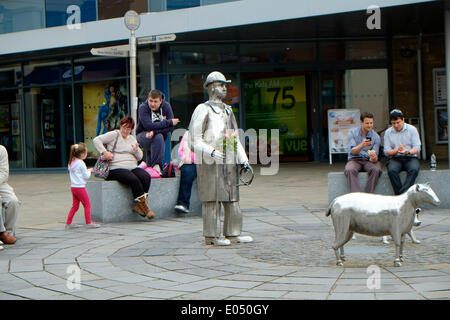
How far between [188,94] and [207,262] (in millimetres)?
13652

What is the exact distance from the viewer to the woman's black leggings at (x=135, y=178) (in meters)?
8.77

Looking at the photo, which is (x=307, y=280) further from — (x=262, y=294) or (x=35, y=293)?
(x=35, y=293)

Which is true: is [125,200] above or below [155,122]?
below

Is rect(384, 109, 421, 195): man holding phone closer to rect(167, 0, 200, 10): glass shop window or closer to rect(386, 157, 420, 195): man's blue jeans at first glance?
rect(386, 157, 420, 195): man's blue jeans

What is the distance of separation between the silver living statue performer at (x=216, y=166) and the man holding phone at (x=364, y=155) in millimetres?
2694

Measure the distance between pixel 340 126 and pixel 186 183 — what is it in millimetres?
10438

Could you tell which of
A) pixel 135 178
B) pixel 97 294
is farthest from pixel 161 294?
pixel 135 178

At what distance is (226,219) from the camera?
7.11 metres

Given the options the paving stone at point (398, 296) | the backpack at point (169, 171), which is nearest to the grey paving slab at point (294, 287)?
the paving stone at point (398, 296)

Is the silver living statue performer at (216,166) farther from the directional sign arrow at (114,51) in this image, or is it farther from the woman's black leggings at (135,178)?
the directional sign arrow at (114,51)

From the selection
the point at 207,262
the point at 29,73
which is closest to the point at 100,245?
the point at 207,262

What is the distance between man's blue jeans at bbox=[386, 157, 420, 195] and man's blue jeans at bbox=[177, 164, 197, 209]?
2925mm

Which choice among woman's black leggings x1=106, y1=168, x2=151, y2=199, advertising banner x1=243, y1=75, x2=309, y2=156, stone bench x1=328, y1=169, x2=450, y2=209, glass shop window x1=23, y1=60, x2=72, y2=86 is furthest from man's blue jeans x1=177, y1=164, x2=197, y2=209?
glass shop window x1=23, y1=60, x2=72, y2=86

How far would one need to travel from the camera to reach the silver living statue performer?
6.91 metres
